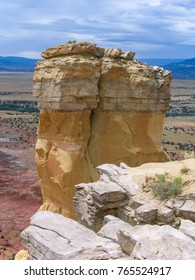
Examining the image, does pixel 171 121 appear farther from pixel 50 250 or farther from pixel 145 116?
pixel 50 250

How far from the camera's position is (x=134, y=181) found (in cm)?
1255

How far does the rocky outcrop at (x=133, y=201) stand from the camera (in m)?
10.9

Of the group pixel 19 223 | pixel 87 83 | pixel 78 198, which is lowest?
pixel 19 223

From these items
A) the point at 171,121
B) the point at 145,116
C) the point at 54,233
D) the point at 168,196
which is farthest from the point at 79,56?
the point at 171,121

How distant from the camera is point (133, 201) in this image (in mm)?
11602

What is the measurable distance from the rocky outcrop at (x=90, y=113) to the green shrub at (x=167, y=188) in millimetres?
6307

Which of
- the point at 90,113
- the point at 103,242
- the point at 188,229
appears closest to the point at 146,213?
the point at 188,229

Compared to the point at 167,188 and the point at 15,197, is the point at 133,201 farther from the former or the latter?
the point at 15,197

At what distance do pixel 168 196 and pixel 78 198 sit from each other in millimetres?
2771

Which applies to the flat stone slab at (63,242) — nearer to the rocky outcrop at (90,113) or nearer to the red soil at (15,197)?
the rocky outcrop at (90,113)

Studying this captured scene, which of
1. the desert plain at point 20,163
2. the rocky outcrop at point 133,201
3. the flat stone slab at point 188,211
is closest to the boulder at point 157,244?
the rocky outcrop at point 133,201

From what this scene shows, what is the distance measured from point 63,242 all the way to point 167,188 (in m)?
5.00
